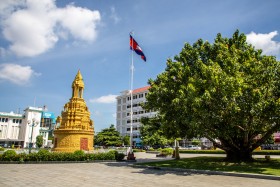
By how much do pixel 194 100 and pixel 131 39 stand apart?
15652 mm

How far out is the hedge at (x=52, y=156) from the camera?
22625 millimetres

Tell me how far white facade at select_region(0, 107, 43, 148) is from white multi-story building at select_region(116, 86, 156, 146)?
115ft

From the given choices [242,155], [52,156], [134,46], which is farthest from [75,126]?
[242,155]

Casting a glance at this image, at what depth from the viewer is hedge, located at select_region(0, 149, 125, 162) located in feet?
74.2

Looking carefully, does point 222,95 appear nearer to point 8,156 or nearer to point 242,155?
point 242,155

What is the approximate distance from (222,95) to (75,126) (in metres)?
26.5

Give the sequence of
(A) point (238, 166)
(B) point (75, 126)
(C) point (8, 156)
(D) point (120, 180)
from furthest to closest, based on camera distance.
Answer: (B) point (75, 126)
(C) point (8, 156)
(A) point (238, 166)
(D) point (120, 180)

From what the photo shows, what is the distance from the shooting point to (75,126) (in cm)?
3747

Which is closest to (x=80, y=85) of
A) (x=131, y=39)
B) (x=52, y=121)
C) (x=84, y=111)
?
(x=84, y=111)

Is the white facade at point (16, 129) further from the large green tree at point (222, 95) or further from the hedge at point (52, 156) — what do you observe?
the large green tree at point (222, 95)

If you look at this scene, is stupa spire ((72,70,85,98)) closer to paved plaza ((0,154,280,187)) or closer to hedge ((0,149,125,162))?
hedge ((0,149,125,162))

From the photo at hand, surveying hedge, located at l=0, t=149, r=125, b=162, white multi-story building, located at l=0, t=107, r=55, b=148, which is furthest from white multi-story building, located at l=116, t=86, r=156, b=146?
hedge, located at l=0, t=149, r=125, b=162

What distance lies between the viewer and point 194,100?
56.2ft

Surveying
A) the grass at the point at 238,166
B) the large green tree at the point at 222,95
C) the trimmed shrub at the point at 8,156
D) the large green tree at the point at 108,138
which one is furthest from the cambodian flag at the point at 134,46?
the large green tree at the point at 108,138
